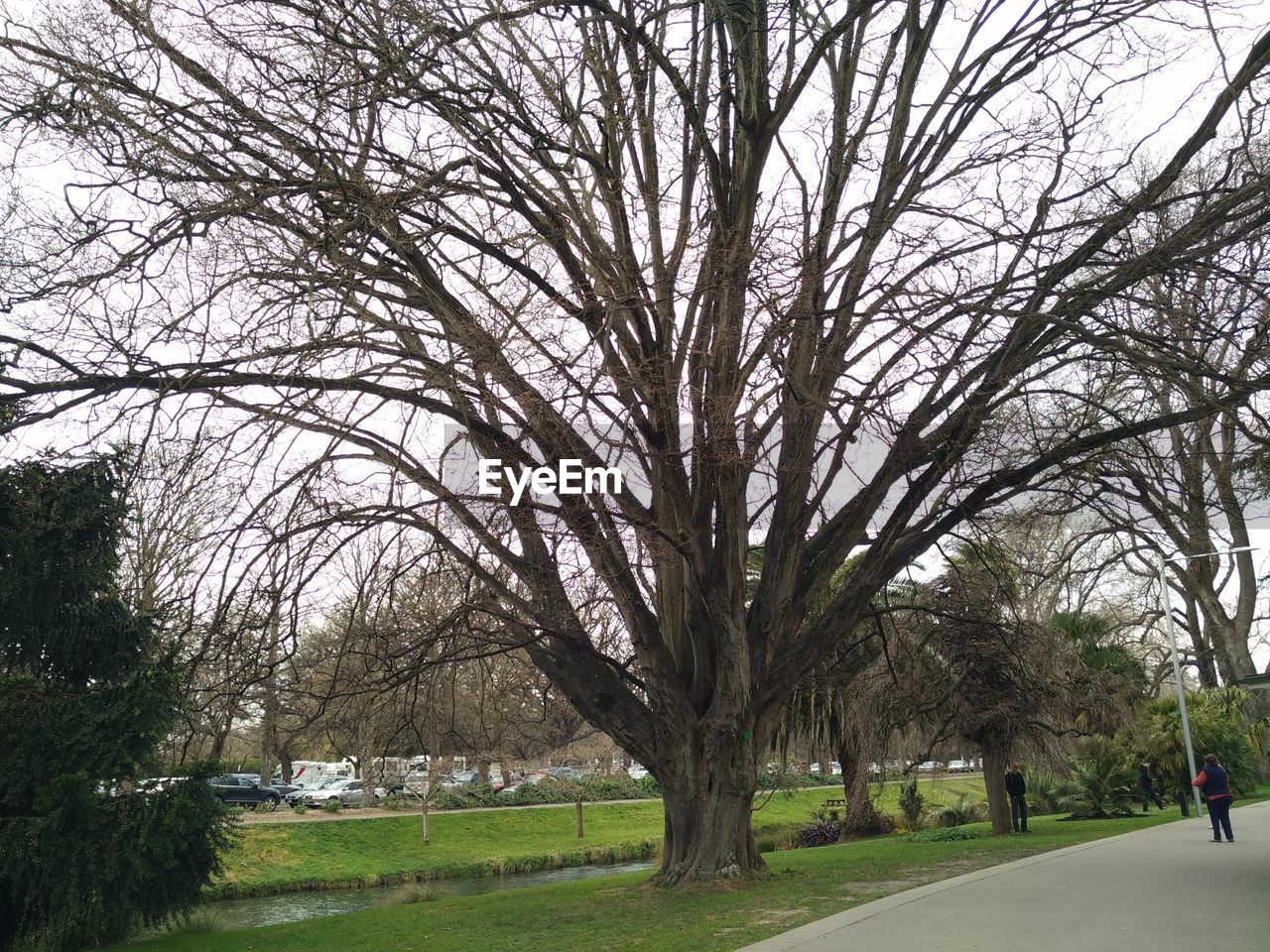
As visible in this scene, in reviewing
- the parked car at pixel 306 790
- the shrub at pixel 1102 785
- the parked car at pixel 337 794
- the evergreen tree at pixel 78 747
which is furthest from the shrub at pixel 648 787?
Answer: the evergreen tree at pixel 78 747

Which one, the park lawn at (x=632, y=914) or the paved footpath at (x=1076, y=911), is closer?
the paved footpath at (x=1076, y=911)

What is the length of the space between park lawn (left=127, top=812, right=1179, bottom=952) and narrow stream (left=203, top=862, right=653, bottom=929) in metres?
5.86

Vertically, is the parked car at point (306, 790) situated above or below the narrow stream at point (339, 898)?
above

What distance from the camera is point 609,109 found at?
41.0 feet

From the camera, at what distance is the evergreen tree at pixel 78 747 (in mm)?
12516

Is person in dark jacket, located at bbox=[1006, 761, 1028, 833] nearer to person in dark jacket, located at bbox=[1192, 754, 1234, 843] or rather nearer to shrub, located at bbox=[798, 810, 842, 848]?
person in dark jacket, located at bbox=[1192, 754, 1234, 843]

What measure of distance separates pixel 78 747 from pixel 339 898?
13.9 meters

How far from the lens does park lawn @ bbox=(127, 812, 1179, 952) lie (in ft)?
33.8

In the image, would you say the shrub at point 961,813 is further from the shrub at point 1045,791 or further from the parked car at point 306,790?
the parked car at point 306,790

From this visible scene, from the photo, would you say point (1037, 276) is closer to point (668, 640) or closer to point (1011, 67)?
point (1011, 67)

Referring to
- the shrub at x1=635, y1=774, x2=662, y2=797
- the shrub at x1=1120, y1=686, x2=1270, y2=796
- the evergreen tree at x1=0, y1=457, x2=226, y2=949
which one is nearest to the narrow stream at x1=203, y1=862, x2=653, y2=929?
the evergreen tree at x1=0, y1=457, x2=226, y2=949

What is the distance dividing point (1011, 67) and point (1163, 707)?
2297 centimetres

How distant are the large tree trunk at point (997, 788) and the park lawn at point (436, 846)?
8861mm

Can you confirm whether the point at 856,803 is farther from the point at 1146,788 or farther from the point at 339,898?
the point at 339,898
